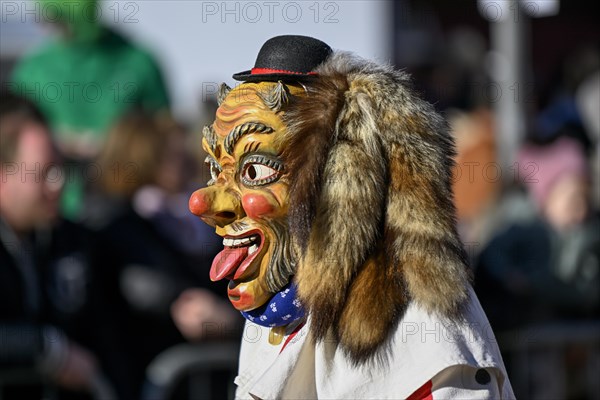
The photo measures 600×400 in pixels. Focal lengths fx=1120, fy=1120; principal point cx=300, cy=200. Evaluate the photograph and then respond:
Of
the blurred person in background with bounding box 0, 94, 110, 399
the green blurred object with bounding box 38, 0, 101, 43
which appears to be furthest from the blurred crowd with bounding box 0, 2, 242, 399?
the green blurred object with bounding box 38, 0, 101, 43

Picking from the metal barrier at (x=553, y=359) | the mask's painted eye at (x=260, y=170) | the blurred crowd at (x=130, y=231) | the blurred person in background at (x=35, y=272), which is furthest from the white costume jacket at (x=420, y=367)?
the metal barrier at (x=553, y=359)

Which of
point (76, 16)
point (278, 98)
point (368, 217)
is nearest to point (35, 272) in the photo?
point (76, 16)

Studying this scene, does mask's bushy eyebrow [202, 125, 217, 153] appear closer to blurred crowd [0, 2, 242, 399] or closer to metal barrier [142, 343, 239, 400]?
blurred crowd [0, 2, 242, 399]

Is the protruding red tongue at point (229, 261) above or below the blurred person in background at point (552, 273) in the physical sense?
above

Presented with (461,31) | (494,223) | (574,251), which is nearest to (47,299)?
(494,223)

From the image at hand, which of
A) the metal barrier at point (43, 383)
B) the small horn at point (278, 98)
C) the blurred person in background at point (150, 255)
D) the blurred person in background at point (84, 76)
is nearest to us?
the small horn at point (278, 98)

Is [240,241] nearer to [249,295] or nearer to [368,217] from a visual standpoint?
[249,295]

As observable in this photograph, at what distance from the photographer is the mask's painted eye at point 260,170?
2592mm

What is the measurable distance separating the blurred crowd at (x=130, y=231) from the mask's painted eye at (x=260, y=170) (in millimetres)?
1065

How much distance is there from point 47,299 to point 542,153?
3626 mm

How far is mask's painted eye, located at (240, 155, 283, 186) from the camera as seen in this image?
259cm

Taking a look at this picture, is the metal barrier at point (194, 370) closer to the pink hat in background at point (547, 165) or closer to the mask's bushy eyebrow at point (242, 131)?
the pink hat in background at point (547, 165)

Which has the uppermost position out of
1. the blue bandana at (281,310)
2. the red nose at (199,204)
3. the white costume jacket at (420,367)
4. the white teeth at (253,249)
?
the red nose at (199,204)

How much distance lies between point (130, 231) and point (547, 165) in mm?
3014
